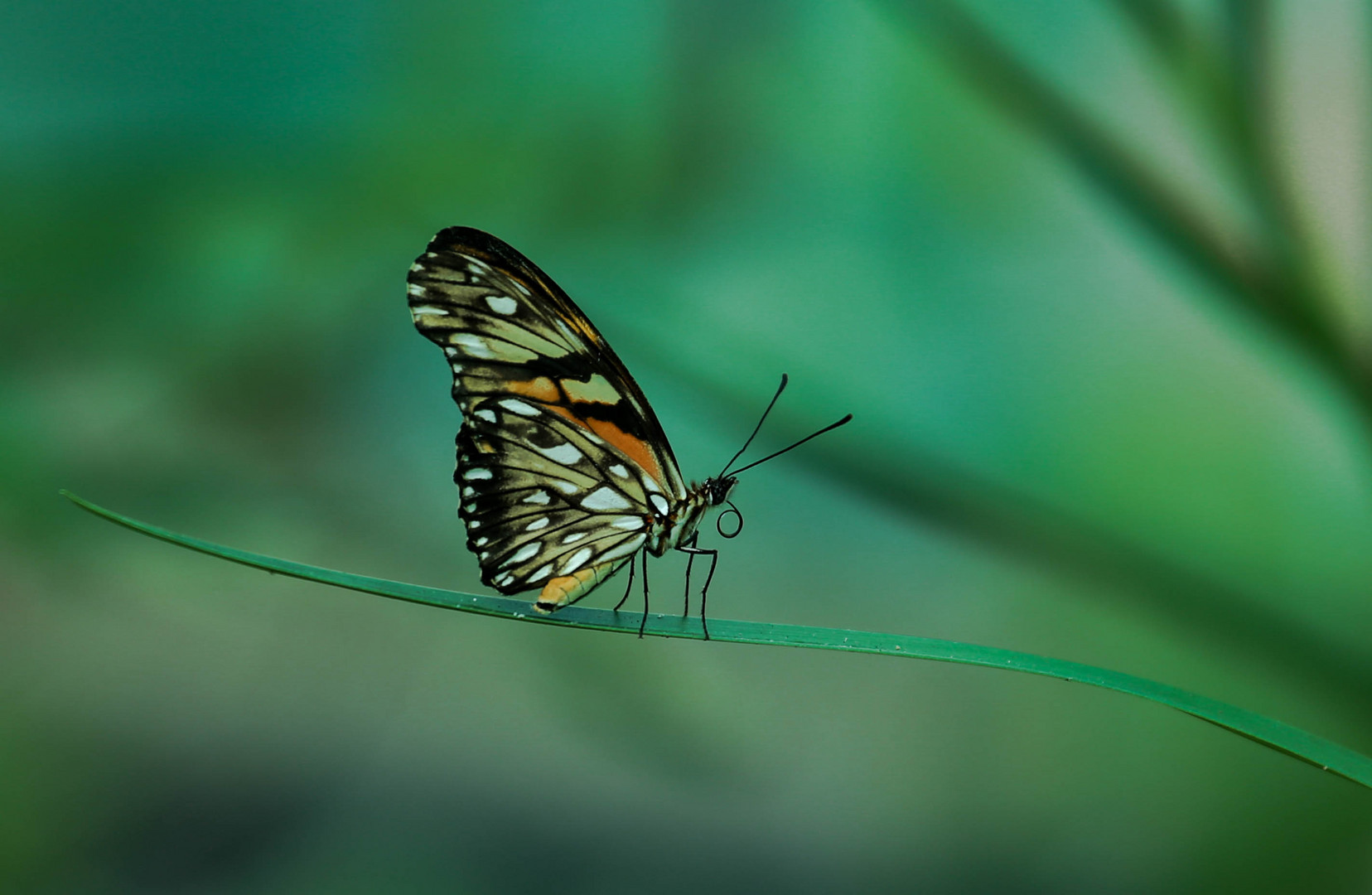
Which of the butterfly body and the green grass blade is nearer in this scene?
the green grass blade

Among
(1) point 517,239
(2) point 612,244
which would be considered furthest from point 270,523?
(2) point 612,244

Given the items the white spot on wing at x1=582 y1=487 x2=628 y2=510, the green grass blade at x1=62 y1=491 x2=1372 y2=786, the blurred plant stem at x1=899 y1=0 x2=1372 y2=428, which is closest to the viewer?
the green grass blade at x1=62 y1=491 x2=1372 y2=786

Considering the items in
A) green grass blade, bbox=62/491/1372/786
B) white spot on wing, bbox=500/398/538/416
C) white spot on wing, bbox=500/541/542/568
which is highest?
white spot on wing, bbox=500/398/538/416

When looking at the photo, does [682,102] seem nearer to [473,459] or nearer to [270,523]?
[473,459]

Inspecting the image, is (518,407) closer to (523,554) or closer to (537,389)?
(537,389)

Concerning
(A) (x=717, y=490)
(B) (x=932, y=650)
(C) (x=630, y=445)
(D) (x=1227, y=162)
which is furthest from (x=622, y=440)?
(D) (x=1227, y=162)

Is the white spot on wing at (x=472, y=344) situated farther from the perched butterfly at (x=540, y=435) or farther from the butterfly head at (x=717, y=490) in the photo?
the butterfly head at (x=717, y=490)

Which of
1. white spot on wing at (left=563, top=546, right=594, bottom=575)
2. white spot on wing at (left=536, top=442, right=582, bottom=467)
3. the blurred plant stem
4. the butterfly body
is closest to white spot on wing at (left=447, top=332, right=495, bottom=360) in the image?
the butterfly body

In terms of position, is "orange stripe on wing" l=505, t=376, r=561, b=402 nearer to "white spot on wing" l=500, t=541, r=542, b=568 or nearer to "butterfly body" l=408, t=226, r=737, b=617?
"butterfly body" l=408, t=226, r=737, b=617

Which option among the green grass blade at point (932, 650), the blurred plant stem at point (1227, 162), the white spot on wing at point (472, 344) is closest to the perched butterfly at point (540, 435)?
the white spot on wing at point (472, 344)
